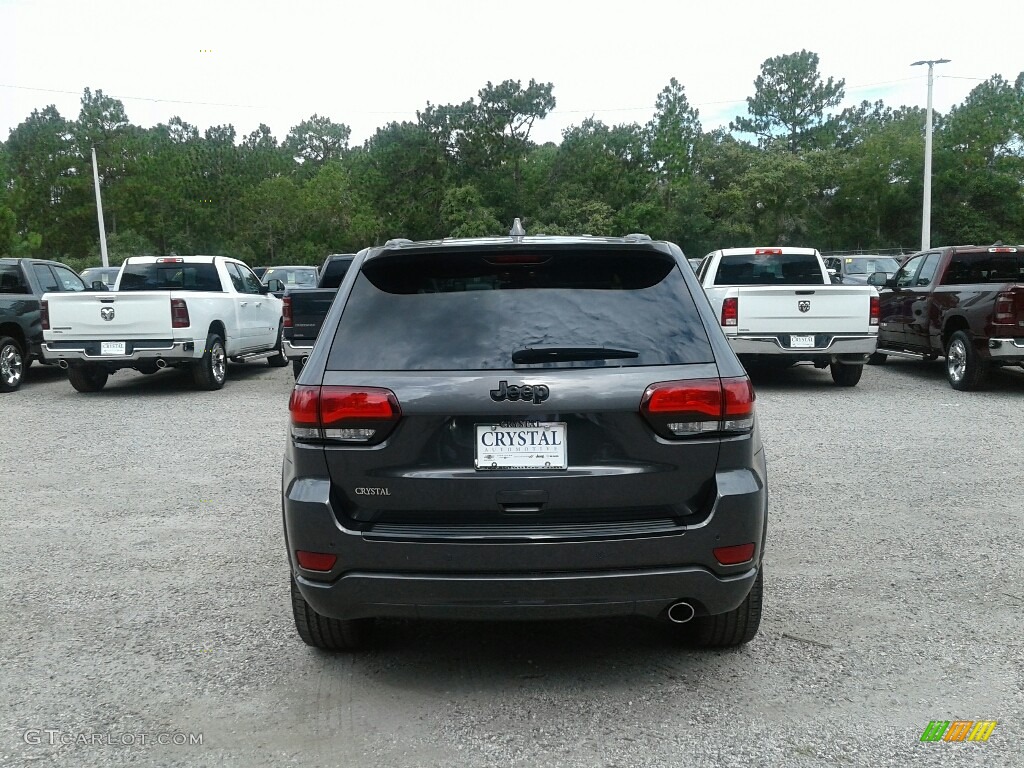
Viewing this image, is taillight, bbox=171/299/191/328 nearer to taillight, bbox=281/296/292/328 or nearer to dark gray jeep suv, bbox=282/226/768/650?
taillight, bbox=281/296/292/328

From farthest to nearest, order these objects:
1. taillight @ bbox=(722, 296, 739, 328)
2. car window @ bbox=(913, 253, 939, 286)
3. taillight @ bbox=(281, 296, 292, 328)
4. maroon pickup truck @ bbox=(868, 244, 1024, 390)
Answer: car window @ bbox=(913, 253, 939, 286) → taillight @ bbox=(281, 296, 292, 328) → taillight @ bbox=(722, 296, 739, 328) → maroon pickup truck @ bbox=(868, 244, 1024, 390)

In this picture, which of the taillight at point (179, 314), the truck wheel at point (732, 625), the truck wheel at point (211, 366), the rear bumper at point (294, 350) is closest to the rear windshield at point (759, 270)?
A: the rear bumper at point (294, 350)

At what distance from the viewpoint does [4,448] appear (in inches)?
371

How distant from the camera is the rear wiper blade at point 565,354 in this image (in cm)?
343

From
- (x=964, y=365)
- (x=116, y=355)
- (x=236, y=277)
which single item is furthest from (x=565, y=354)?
(x=236, y=277)

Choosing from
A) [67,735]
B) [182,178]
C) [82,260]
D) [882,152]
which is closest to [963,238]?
[882,152]

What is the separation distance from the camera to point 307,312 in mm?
12984

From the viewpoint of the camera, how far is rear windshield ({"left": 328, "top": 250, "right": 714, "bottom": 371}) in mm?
3477

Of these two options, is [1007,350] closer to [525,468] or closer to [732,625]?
[732,625]

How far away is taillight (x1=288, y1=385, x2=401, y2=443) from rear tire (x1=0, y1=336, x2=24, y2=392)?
40.2 feet

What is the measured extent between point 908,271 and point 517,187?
5687cm

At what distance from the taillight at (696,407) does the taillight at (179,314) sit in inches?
426

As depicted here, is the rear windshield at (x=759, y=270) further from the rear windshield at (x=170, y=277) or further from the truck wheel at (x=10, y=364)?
the truck wheel at (x=10, y=364)

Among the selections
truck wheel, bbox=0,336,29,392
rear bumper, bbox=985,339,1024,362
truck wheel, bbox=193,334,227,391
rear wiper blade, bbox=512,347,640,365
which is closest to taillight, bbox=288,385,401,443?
rear wiper blade, bbox=512,347,640,365
